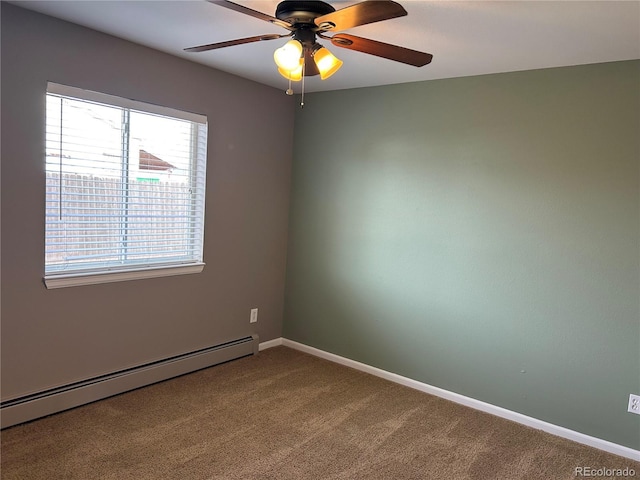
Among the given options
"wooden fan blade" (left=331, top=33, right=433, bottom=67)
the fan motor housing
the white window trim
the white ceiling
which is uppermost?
the white ceiling

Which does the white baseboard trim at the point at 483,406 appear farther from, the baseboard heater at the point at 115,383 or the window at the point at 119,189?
the window at the point at 119,189

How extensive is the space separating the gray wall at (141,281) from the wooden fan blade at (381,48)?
5.27ft

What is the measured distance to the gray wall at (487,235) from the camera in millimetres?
2760

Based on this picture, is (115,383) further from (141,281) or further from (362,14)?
(362,14)

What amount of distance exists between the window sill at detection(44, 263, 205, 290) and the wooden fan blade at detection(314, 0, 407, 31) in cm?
203

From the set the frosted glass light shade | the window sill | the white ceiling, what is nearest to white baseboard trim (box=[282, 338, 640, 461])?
the window sill

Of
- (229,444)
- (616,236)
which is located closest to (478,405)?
(616,236)

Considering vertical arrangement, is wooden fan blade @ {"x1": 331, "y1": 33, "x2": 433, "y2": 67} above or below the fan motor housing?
below

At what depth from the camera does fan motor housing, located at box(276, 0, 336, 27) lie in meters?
1.97

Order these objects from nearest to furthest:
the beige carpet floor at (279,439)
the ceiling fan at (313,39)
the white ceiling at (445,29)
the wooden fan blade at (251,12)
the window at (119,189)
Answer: the wooden fan blade at (251,12)
the ceiling fan at (313,39)
the white ceiling at (445,29)
the beige carpet floor at (279,439)
the window at (119,189)

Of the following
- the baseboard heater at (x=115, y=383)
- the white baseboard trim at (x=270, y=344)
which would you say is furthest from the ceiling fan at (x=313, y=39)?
the white baseboard trim at (x=270, y=344)

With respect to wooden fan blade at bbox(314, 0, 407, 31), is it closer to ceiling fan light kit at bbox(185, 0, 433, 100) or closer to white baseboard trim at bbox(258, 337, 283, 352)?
ceiling fan light kit at bbox(185, 0, 433, 100)

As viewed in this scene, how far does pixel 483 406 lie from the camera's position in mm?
3238

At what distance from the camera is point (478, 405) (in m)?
3.26
